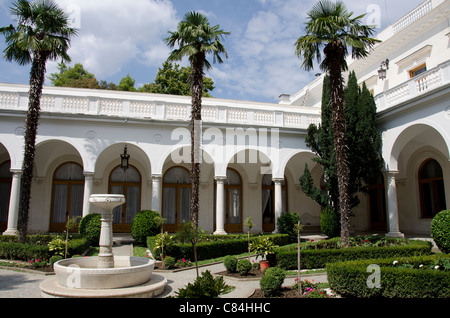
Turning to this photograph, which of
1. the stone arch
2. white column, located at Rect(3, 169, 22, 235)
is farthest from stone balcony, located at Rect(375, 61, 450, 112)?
white column, located at Rect(3, 169, 22, 235)

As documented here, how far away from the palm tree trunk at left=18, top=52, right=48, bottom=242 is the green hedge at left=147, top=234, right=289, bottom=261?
4534mm

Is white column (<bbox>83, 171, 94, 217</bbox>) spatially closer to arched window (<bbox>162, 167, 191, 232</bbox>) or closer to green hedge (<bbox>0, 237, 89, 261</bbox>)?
green hedge (<bbox>0, 237, 89, 261</bbox>)

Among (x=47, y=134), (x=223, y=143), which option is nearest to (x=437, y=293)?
(x=223, y=143)

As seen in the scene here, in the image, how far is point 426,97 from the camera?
13.4 meters

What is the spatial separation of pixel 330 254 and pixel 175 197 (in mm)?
11653

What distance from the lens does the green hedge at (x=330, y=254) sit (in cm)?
1048

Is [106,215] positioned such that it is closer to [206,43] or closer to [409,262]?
[409,262]

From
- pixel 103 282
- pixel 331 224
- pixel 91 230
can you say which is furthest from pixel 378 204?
pixel 103 282

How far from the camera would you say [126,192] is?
2000 cm

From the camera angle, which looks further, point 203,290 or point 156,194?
point 156,194

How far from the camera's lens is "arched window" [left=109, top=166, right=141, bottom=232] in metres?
19.7

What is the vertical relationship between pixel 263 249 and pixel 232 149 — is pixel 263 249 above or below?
below

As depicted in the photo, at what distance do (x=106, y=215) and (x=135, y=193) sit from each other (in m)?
12.1

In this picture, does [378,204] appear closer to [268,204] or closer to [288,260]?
[268,204]
